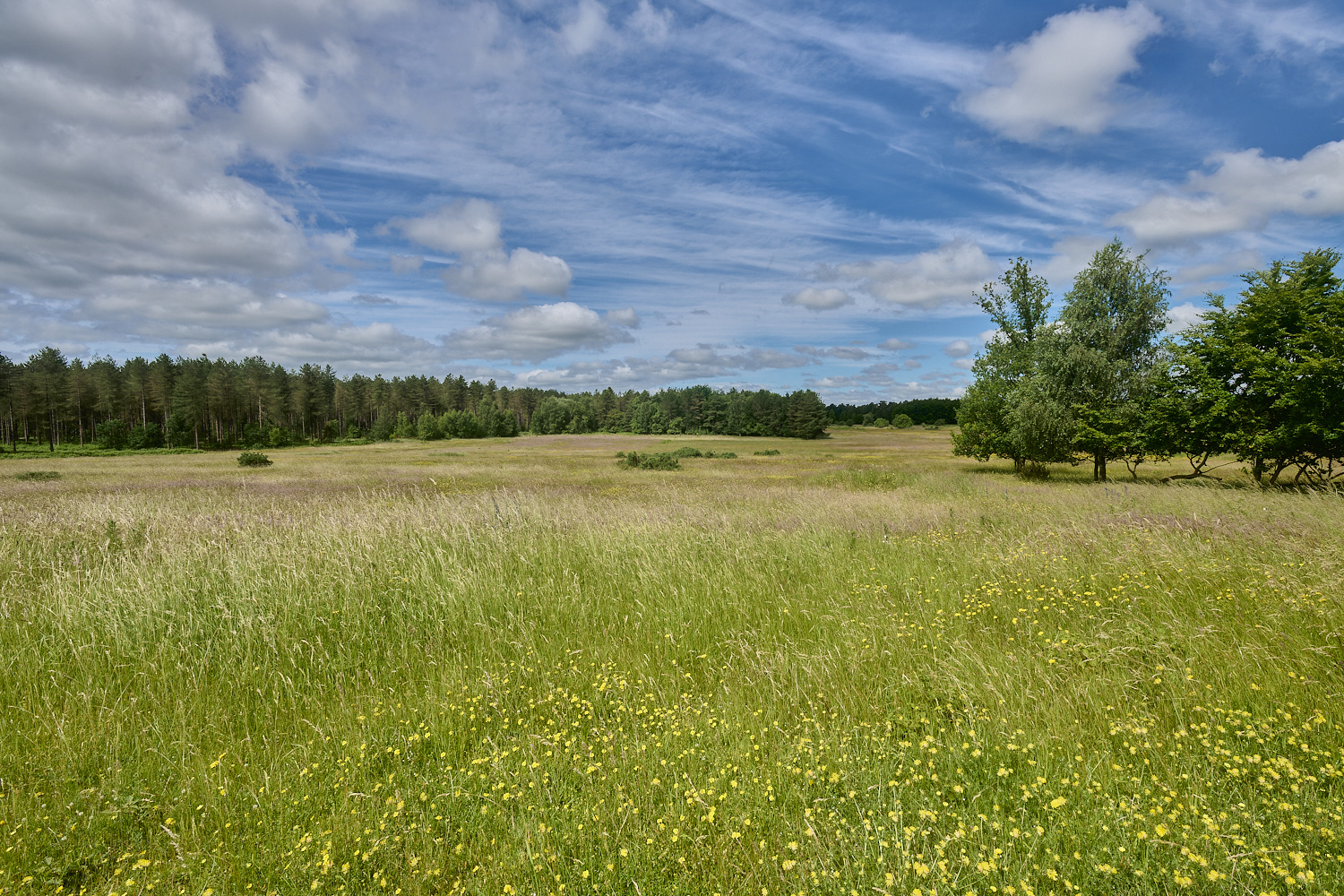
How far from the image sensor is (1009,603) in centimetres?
559

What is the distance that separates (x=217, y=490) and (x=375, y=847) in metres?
25.7

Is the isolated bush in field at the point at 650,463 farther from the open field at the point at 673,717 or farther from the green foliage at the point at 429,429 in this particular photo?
the green foliage at the point at 429,429

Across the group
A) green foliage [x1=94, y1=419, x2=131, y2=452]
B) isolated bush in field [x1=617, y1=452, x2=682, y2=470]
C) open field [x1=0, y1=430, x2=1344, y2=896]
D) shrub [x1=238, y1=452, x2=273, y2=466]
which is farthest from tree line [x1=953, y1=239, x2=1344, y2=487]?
green foliage [x1=94, y1=419, x2=131, y2=452]

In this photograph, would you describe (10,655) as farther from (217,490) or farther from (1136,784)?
(217,490)

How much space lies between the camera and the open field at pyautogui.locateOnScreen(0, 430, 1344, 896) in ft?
8.46

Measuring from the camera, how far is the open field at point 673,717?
8.46 feet

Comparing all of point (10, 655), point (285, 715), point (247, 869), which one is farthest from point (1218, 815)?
point (10, 655)

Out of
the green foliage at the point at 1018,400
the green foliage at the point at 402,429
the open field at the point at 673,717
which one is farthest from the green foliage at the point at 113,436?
the green foliage at the point at 1018,400

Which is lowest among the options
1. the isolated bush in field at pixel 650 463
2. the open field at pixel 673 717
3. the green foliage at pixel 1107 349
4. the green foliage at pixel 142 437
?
the isolated bush in field at pixel 650 463

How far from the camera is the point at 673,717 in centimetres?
376

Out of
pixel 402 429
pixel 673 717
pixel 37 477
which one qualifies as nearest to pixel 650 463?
pixel 673 717

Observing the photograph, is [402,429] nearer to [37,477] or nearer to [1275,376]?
[37,477]

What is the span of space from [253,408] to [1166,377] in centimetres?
11633

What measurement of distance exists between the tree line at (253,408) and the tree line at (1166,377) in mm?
80699
